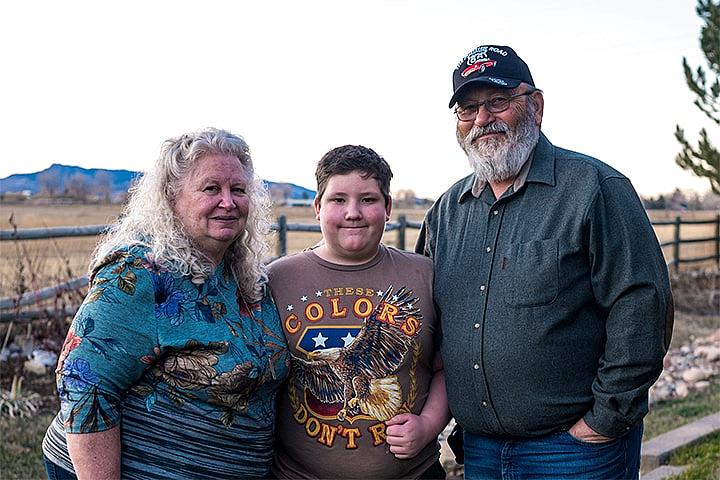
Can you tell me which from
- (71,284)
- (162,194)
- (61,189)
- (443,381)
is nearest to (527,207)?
(443,381)

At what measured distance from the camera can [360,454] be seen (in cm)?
284

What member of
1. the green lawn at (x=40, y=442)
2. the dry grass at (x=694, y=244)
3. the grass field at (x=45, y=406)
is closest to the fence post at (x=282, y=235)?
the grass field at (x=45, y=406)

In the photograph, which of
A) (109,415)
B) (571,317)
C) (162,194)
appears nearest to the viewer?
(109,415)

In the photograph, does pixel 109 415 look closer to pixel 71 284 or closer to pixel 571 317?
pixel 571 317

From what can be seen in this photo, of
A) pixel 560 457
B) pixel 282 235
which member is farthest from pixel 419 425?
pixel 282 235

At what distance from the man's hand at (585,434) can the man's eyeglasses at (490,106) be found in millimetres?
1221

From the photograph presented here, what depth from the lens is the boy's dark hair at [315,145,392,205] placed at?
290 centimetres

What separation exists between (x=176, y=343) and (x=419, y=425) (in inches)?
38.3

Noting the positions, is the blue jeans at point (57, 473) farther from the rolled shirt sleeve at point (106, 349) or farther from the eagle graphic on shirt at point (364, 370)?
the eagle graphic on shirt at point (364, 370)

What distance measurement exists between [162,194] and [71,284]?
5.23 m

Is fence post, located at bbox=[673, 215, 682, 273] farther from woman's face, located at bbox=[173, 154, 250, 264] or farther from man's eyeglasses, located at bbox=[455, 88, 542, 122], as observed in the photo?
woman's face, located at bbox=[173, 154, 250, 264]

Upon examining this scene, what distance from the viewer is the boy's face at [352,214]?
2.89 meters

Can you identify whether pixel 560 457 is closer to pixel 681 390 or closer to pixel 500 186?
pixel 500 186

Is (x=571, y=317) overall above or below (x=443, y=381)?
above
